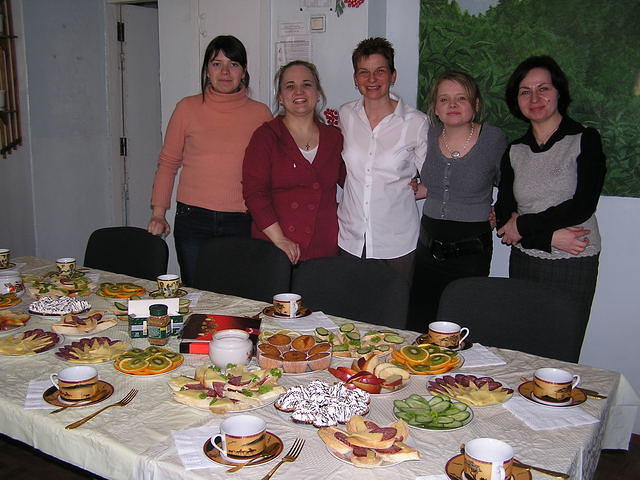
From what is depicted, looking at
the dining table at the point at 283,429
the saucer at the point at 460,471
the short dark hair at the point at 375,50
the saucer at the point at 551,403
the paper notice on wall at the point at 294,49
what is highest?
the paper notice on wall at the point at 294,49

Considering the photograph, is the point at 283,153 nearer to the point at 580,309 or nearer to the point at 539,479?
the point at 580,309

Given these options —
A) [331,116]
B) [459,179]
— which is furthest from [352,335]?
[331,116]

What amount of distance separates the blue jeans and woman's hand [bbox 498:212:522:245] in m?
1.12

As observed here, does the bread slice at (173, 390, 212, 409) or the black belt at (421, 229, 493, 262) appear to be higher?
the black belt at (421, 229, 493, 262)

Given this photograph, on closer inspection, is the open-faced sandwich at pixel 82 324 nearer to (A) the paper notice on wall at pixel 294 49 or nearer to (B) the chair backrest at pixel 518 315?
(B) the chair backrest at pixel 518 315

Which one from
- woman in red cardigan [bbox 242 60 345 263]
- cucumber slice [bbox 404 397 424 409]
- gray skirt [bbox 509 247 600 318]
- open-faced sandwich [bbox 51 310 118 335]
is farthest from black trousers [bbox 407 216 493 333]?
open-faced sandwich [bbox 51 310 118 335]

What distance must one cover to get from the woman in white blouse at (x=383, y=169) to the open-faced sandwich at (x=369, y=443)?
4.82 feet

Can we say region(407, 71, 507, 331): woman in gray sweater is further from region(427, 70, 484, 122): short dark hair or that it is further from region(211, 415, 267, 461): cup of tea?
region(211, 415, 267, 461): cup of tea

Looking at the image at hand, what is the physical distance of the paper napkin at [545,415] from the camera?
1.27 meters

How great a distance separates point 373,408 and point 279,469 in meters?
0.31

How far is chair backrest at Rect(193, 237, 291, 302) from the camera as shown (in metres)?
2.38

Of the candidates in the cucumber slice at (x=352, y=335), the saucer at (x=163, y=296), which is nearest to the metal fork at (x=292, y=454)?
the cucumber slice at (x=352, y=335)

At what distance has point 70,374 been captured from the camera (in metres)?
1.36

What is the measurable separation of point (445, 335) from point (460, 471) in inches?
23.3
